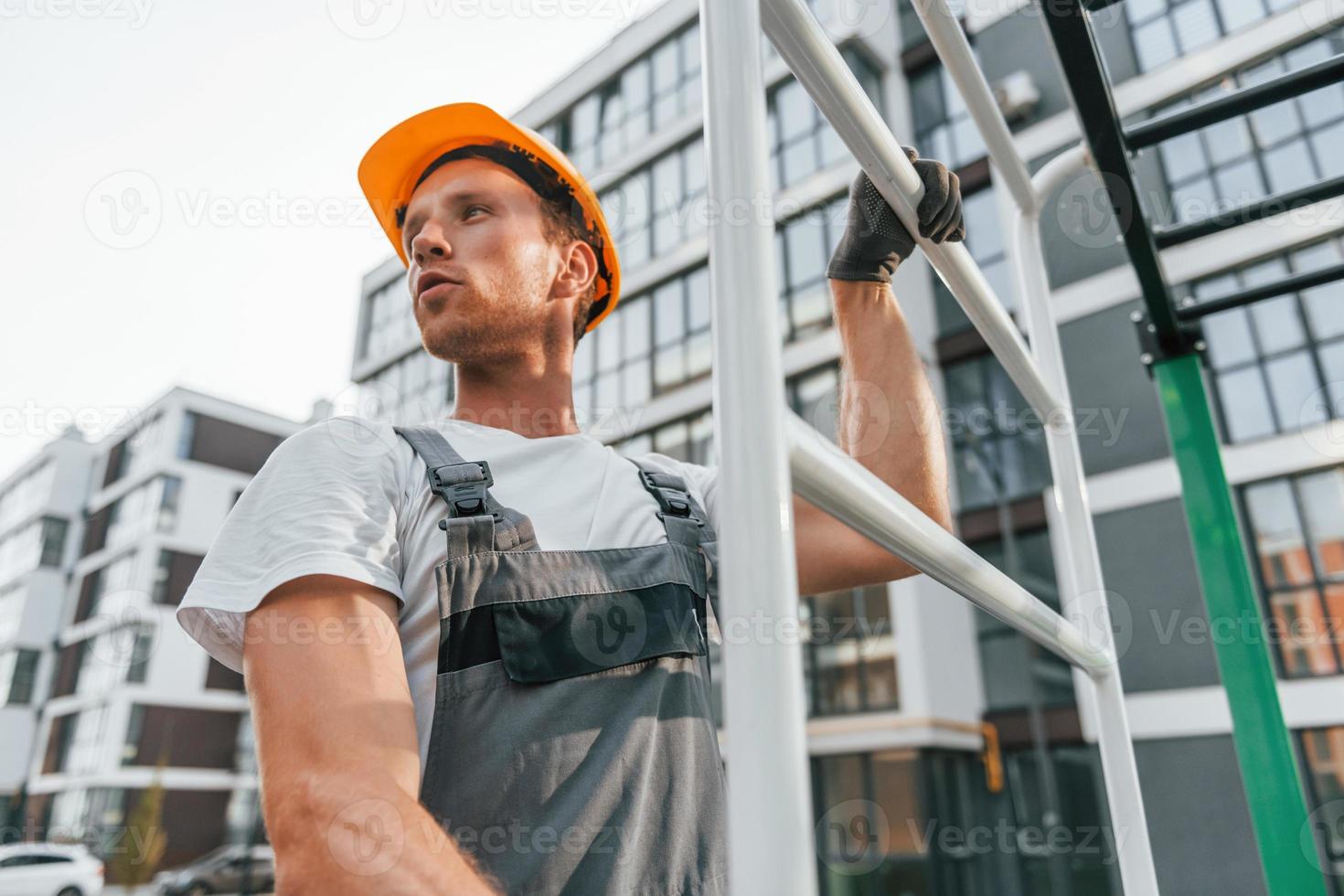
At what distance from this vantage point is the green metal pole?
1231 mm

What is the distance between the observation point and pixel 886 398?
1.11 meters

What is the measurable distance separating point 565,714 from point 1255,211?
1221 millimetres

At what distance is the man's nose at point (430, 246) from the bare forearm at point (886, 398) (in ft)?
1.69

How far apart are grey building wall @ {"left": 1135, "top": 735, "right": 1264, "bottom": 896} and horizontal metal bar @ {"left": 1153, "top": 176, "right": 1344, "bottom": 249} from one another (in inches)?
333

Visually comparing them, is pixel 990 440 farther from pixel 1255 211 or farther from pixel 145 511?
pixel 145 511

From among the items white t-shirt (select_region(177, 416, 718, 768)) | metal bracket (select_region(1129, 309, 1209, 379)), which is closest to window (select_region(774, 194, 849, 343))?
metal bracket (select_region(1129, 309, 1209, 379))

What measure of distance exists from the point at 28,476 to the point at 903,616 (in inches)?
1196

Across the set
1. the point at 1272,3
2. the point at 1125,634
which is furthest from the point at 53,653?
the point at 1272,3

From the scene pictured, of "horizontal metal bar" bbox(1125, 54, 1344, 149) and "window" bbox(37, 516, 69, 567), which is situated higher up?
"window" bbox(37, 516, 69, 567)

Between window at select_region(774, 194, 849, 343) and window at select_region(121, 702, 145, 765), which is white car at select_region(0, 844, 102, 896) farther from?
window at select_region(774, 194, 849, 343)

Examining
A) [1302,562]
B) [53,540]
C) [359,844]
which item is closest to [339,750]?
[359,844]

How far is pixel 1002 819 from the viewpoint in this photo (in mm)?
10695

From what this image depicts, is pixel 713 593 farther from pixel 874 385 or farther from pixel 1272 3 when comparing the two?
pixel 1272 3

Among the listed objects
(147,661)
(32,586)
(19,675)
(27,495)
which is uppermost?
(27,495)
